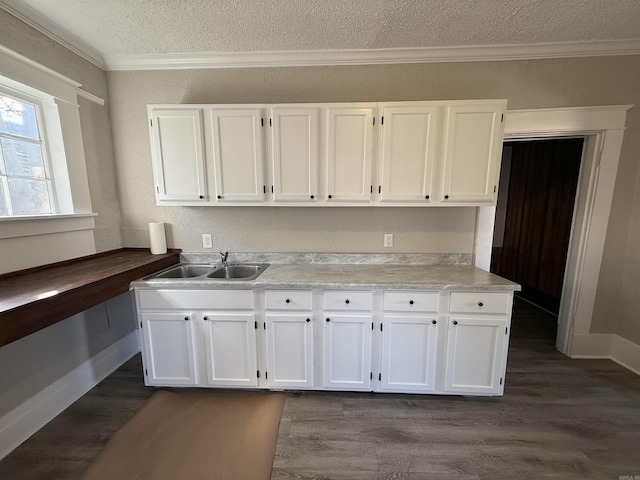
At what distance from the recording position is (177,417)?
132cm

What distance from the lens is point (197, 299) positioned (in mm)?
1897

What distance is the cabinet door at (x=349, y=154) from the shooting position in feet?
6.46

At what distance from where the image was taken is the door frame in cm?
214

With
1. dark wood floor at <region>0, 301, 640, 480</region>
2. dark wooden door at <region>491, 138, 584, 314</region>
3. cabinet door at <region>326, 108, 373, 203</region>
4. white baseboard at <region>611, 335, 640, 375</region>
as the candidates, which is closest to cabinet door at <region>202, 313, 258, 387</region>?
dark wood floor at <region>0, 301, 640, 480</region>

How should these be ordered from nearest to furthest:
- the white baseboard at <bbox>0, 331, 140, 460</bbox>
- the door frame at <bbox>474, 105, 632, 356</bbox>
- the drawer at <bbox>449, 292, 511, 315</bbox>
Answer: the white baseboard at <bbox>0, 331, 140, 460</bbox> < the drawer at <bbox>449, 292, 511, 315</bbox> < the door frame at <bbox>474, 105, 632, 356</bbox>

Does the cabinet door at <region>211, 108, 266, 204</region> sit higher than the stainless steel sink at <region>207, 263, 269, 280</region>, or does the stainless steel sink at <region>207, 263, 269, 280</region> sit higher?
the cabinet door at <region>211, 108, 266, 204</region>

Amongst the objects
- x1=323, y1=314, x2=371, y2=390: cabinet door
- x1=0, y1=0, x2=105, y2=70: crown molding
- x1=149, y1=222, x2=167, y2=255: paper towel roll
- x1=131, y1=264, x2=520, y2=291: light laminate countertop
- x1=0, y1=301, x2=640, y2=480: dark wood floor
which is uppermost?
x1=0, y1=0, x2=105, y2=70: crown molding

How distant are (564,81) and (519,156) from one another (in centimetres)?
207

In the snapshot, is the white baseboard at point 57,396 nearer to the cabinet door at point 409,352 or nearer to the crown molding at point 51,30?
the cabinet door at point 409,352

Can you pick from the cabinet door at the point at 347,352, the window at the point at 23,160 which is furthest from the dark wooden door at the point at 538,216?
the window at the point at 23,160

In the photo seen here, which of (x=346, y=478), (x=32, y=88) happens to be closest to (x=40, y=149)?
(x=32, y=88)

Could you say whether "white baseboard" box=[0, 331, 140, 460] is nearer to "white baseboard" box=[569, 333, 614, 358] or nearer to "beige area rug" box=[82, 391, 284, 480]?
"beige area rug" box=[82, 391, 284, 480]

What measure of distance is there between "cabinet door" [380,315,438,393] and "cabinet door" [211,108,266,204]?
4.82ft

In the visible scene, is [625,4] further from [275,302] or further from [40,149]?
[40,149]
